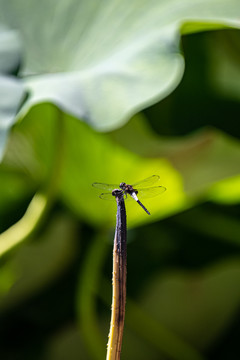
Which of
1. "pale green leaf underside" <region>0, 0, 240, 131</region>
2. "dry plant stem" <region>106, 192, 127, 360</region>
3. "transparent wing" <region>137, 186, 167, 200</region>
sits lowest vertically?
"dry plant stem" <region>106, 192, 127, 360</region>

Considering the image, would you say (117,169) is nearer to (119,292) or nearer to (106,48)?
(106,48)

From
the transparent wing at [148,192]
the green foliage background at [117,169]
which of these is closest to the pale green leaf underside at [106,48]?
the green foliage background at [117,169]

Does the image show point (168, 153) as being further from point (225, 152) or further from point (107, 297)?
point (107, 297)

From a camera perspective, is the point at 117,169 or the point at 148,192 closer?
the point at 148,192

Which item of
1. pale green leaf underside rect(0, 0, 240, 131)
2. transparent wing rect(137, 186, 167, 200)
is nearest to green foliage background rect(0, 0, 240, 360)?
pale green leaf underside rect(0, 0, 240, 131)

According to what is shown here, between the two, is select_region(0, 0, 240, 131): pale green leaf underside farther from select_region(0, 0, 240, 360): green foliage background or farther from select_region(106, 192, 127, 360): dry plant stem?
select_region(106, 192, 127, 360): dry plant stem

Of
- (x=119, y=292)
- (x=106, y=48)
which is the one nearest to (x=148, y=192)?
(x=119, y=292)

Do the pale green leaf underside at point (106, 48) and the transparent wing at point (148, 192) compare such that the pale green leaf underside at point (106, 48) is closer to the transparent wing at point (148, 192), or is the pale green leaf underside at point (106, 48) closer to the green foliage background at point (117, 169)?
the green foliage background at point (117, 169)
